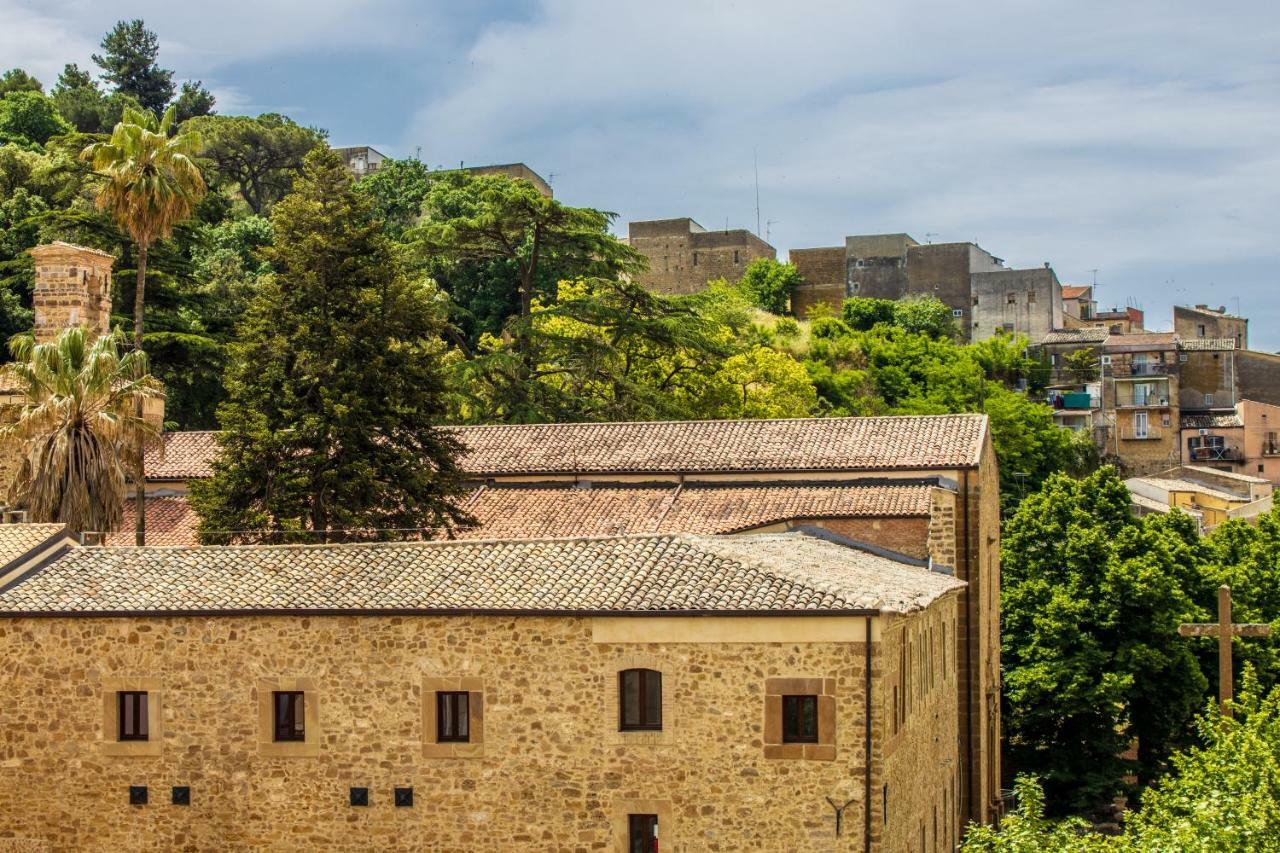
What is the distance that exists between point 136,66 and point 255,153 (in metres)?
15.0

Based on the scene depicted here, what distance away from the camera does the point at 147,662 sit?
78.1ft

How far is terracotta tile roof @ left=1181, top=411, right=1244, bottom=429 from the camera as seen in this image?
8519 cm

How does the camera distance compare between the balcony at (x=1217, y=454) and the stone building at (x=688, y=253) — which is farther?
the stone building at (x=688, y=253)

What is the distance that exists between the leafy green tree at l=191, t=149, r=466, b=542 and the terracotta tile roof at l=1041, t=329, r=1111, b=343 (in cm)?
6468

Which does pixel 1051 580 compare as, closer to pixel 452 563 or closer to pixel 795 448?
pixel 795 448

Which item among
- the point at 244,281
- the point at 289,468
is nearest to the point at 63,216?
the point at 244,281

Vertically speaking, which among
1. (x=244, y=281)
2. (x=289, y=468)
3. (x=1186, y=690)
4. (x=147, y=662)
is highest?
(x=244, y=281)

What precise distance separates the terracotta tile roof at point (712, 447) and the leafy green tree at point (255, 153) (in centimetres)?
5353

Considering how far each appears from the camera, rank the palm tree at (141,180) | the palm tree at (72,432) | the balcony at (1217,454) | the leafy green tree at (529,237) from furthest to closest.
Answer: the balcony at (1217,454) → the leafy green tree at (529,237) → the palm tree at (141,180) → the palm tree at (72,432)

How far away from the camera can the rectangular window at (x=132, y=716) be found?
23.9m

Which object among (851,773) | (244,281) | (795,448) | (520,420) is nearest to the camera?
(851,773)

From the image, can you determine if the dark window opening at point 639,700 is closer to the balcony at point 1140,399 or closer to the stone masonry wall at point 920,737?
the stone masonry wall at point 920,737

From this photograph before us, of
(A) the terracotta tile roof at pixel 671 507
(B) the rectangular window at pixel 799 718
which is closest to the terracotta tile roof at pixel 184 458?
(A) the terracotta tile roof at pixel 671 507

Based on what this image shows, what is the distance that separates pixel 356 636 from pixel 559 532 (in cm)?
1185
